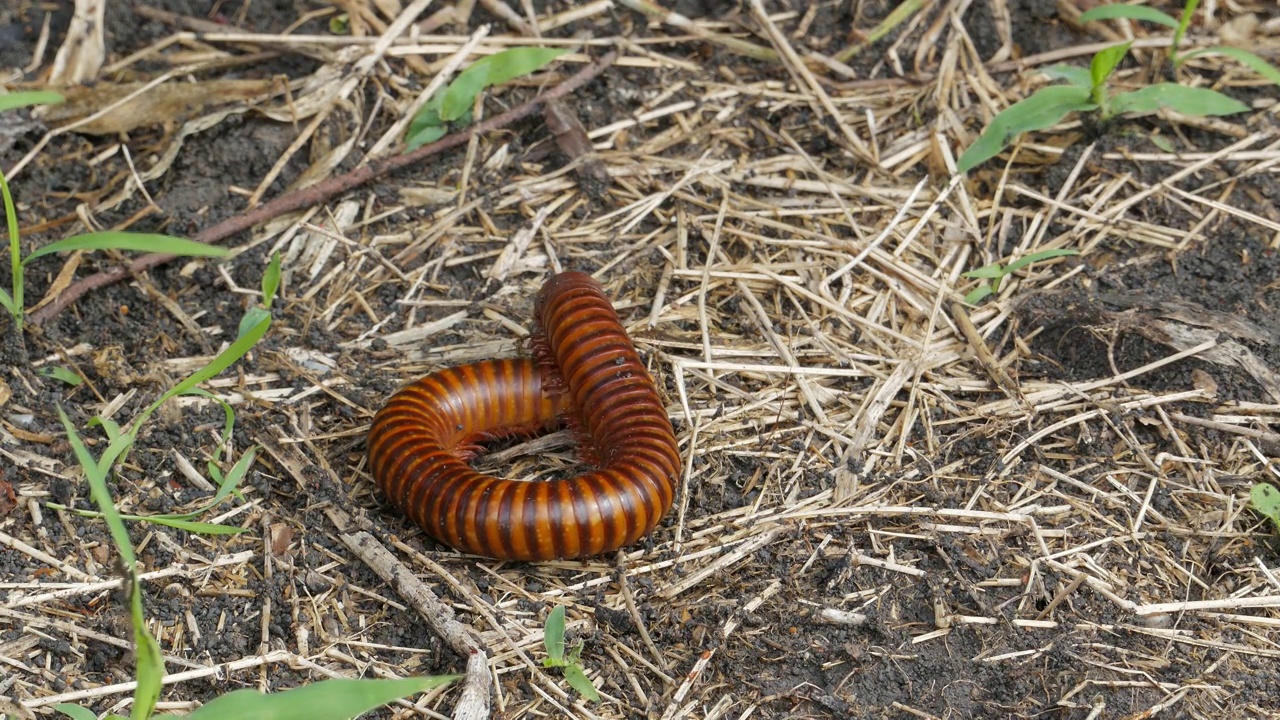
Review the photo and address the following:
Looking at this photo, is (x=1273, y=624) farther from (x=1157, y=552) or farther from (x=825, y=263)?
(x=825, y=263)

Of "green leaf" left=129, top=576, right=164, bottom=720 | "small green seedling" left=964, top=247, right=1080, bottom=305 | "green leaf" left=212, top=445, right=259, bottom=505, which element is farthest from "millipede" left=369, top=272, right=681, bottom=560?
"small green seedling" left=964, top=247, right=1080, bottom=305

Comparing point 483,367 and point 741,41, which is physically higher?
point 741,41

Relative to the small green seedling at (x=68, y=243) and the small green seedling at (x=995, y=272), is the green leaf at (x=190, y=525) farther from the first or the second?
the small green seedling at (x=995, y=272)

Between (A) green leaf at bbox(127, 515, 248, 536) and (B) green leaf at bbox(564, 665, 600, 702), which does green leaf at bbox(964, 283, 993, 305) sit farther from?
(A) green leaf at bbox(127, 515, 248, 536)

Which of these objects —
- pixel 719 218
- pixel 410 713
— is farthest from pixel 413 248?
pixel 410 713

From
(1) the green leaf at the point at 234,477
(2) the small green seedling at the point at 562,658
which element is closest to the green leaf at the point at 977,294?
(2) the small green seedling at the point at 562,658
